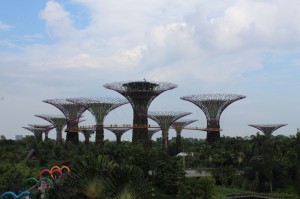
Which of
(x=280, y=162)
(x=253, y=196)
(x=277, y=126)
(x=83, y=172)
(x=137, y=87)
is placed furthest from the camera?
(x=277, y=126)

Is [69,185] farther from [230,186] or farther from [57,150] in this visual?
[57,150]

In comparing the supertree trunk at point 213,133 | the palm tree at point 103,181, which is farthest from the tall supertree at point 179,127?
the palm tree at point 103,181

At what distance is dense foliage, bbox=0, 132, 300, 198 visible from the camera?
41.4ft

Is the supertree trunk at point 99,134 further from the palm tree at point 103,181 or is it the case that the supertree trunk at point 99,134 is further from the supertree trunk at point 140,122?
the palm tree at point 103,181

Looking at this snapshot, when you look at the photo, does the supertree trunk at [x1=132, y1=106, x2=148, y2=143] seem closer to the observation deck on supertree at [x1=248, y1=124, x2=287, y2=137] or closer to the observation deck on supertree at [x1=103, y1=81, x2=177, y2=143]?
the observation deck on supertree at [x1=103, y1=81, x2=177, y2=143]

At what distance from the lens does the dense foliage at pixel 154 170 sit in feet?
41.4

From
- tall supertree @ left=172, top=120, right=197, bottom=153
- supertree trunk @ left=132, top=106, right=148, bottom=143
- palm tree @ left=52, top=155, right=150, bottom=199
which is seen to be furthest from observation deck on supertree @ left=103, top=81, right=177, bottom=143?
palm tree @ left=52, top=155, right=150, bottom=199

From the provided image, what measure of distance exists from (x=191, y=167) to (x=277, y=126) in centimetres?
3221

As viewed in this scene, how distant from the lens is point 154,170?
32125 millimetres

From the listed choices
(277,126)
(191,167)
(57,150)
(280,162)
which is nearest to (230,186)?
(280,162)

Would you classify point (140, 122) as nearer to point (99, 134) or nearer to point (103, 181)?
point (99, 134)

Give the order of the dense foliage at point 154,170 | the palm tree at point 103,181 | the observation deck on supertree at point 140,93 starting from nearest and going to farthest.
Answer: the palm tree at point 103,181
the dense foliage at point 154,170
the observation deck on supertree at point 140,93

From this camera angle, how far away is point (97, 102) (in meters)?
57.9

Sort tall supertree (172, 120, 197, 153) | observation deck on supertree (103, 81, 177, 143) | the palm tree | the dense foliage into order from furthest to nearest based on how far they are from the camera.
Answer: tall supertree (172, 120, 197, 153) → observation deck on supertree (103, 81, 177, 143) → the dense foliage → the palm tree
